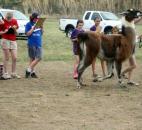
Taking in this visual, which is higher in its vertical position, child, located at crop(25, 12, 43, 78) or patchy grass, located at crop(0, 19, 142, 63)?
child, located at crop(25, 12, 43, 78)

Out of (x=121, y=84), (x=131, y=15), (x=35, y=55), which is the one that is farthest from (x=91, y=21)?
(x=131, y=15)

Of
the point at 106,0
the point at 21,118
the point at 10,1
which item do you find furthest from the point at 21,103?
the point at 10,1

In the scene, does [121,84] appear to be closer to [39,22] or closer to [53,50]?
[39,22]

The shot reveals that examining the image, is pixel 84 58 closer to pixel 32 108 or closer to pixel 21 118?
pixel 32 108

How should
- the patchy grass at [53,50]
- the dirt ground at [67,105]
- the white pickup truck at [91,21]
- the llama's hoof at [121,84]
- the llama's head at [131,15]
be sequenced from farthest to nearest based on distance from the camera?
1. the white pickup truck at [91,21]
2. the patchy grass at [53,50]
3. the llama's hoof at [121,84]
4. the llama's head at [131,15]
5. the dirt ground at [67,105]

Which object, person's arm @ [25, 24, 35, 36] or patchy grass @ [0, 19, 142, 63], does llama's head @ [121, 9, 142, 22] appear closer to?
person's arm @ [25, 24, 35, 36]

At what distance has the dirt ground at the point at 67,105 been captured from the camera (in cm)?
846

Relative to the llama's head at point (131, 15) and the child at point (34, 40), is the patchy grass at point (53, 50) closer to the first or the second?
the child at point (34, 40)

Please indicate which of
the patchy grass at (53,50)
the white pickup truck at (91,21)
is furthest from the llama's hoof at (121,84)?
the white pickup truck at (91,21)

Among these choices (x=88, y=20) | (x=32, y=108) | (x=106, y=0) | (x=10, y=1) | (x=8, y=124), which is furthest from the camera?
(x=10, y=1)

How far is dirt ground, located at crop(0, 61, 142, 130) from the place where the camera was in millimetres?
8461

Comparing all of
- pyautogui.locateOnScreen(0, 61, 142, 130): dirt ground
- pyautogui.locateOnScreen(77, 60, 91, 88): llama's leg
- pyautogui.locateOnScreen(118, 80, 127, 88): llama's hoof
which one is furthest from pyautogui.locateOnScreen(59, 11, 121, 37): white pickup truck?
pyautogui.locateOnScreen(77, 60, 91, 88): llama's leg

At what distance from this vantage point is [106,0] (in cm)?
5628

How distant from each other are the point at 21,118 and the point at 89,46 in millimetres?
4145
